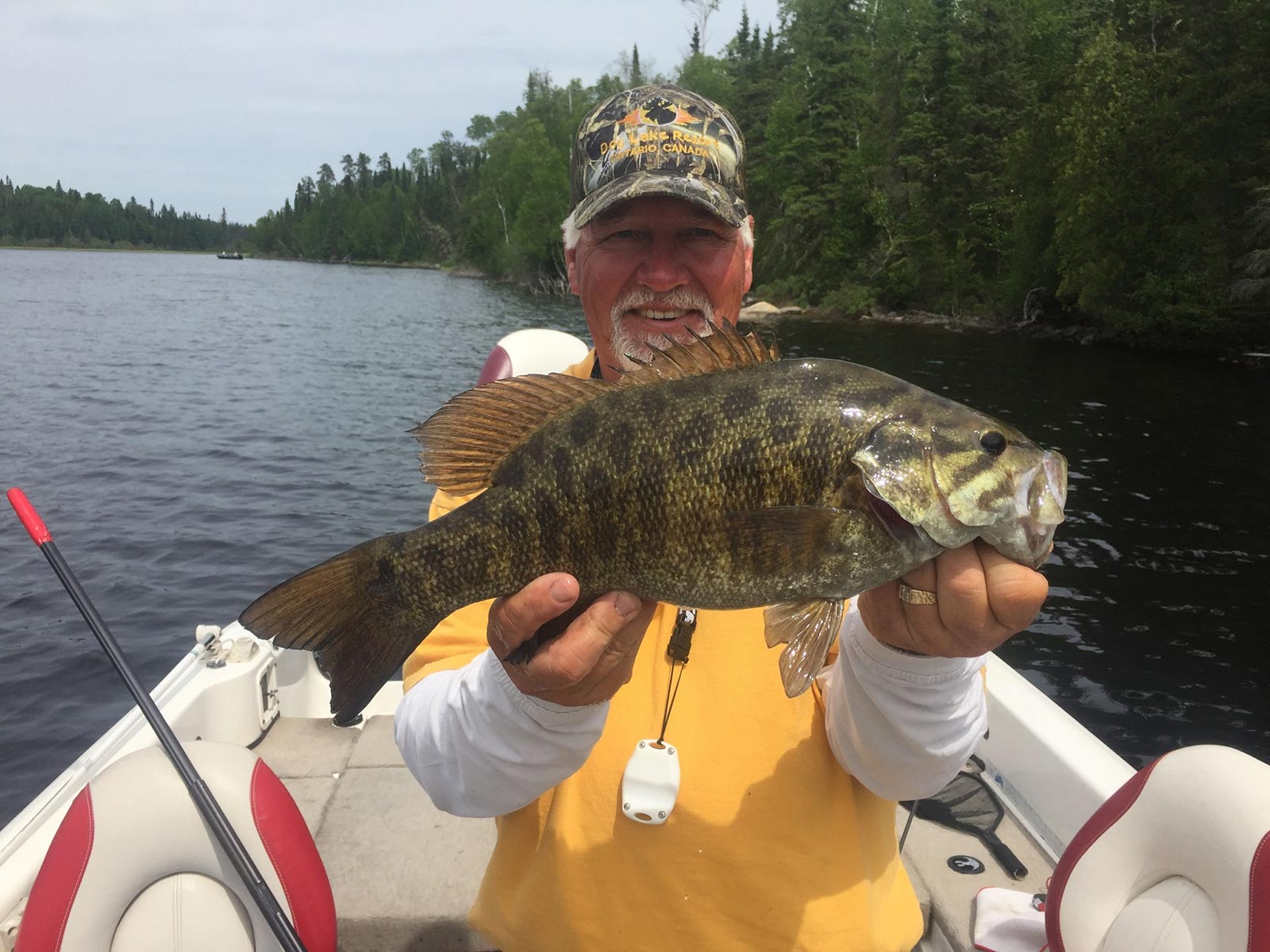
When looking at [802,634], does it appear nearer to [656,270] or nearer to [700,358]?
[700,358]

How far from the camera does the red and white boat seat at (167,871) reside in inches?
100

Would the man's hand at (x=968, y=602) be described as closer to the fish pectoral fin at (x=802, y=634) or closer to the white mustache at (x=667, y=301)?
the fish pectoral fin at (x=802, y=634)

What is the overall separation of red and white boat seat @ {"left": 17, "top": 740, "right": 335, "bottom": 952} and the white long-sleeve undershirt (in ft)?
2.95

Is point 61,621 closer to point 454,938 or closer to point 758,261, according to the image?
point 454,938

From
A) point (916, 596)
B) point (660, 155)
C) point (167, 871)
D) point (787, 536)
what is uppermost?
point (660, 155)

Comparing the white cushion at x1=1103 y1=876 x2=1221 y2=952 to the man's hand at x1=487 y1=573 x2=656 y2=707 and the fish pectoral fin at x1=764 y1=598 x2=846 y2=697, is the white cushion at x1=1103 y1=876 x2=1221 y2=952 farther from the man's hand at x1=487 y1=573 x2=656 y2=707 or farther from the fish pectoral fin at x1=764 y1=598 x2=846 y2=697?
the man's hand at x1=487 y1=573 x2=656 y2=707

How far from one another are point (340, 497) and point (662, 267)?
11.6 m

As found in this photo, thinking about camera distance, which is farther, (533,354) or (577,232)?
(533,354)

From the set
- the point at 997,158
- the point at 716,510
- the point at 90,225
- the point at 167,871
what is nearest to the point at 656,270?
the point at 716,510

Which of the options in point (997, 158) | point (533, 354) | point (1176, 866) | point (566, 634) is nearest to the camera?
point (566, 634)

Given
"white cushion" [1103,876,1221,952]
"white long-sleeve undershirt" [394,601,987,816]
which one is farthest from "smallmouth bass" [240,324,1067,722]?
"white cushion" [1103,876,1221,952]

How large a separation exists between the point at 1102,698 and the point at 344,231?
139 m

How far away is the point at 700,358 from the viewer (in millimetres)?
1995

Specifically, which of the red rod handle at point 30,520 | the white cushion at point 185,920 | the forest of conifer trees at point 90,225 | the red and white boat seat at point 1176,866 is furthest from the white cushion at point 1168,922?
the forest of conifer trees at point 90,225
